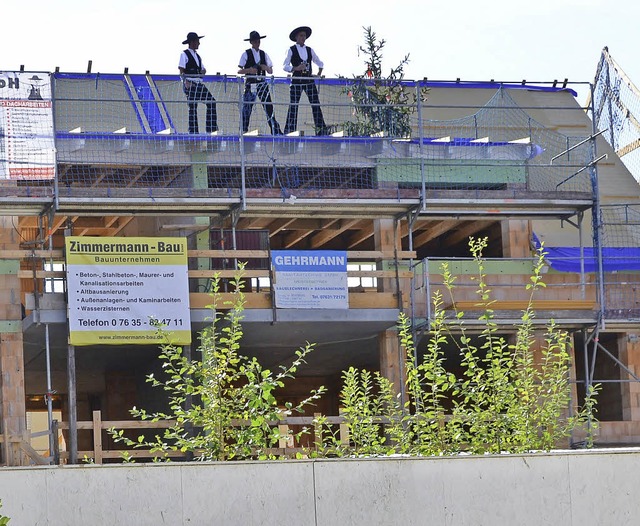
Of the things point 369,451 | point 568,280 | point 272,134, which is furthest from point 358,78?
point 369,451

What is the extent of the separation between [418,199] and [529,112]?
25.7 ft

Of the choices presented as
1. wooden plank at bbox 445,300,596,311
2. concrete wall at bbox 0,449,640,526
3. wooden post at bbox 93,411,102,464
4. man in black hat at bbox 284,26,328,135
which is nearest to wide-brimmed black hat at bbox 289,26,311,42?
man in black hat at bbox 284,26,328,135

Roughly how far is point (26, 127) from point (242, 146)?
12.4 ft

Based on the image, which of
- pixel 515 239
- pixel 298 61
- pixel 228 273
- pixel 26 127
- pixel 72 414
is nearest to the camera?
pixel 72 414

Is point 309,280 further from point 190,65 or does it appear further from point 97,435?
point 97,435

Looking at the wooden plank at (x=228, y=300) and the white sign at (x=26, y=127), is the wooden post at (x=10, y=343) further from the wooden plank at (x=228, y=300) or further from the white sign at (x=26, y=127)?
the wooden plank at (x=228, y=300)

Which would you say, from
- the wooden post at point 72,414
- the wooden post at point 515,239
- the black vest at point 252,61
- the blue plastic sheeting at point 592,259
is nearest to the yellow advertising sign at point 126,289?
the wooden post at point 72,414

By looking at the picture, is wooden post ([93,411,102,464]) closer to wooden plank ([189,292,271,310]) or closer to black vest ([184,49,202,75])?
wooden plank ([189,292,271,310])

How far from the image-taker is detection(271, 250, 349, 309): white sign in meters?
27.9

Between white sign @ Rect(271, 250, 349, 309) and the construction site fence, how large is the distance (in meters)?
1.17

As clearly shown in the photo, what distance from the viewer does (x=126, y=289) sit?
2703 cm

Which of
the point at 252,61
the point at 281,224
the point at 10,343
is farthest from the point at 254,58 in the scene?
the point at 10,343

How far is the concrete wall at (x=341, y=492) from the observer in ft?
48.2

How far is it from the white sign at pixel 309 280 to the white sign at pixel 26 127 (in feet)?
14.4
